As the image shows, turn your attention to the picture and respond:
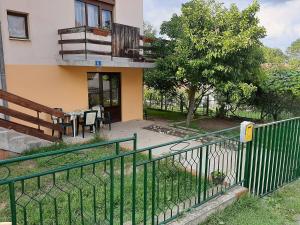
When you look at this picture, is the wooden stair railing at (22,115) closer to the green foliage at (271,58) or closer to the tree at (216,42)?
the tree at (216,42)

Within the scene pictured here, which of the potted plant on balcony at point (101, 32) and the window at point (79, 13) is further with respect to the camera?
the window at point (79, 13)

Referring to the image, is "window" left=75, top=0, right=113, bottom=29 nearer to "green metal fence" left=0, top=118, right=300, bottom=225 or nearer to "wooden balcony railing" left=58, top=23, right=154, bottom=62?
"wooden balcony railing" left=58, top=23, right=154, bottom=62

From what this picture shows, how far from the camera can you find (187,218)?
3617 mm

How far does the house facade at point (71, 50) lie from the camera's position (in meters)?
8.09

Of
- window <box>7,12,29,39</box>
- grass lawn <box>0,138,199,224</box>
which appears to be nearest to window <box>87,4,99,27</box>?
window <box>7,12,29,39</box>

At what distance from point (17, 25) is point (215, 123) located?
8977 mm

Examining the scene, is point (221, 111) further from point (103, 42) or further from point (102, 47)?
point (103, 42)

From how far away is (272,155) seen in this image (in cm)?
486

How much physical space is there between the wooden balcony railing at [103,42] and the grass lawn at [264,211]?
653 cm

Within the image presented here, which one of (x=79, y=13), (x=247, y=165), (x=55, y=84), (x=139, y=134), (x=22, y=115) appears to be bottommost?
(x=139, y=134)

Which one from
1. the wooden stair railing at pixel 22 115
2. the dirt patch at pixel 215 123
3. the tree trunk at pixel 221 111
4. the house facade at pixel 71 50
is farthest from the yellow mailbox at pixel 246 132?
the tree trunk at pixel 221 111

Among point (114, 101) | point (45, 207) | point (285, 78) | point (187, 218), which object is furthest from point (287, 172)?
point (114, 101)

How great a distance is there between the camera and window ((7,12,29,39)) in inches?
311

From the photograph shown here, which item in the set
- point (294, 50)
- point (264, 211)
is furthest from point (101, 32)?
point (294, 50)
